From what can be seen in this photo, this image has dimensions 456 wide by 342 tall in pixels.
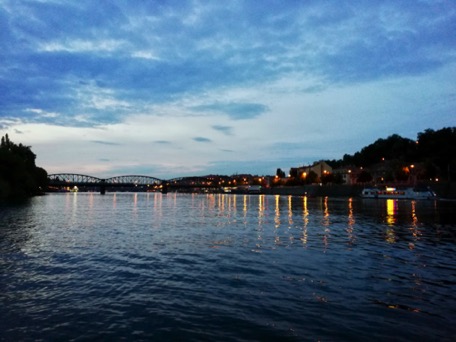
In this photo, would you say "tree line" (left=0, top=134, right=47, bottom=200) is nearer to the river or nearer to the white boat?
the river

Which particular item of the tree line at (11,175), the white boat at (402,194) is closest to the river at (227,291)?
the tree line at (11,175)

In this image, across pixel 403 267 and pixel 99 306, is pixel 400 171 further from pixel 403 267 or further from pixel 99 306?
pixel 99 306

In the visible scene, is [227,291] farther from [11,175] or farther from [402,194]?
[402,194]

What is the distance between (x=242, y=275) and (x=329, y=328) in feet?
25.4

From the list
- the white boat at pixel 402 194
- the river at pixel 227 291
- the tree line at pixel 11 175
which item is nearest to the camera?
the river at pixel 227 291

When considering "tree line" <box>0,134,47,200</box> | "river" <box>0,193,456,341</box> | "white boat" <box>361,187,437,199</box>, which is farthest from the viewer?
A: "white boat" <box>361,187,437,199</box>

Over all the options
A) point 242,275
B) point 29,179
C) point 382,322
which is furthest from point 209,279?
point 29,179

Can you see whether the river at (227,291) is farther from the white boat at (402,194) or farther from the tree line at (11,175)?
the white boat at (402,194)

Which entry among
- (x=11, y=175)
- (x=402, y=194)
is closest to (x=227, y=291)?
(x=11, y=175)

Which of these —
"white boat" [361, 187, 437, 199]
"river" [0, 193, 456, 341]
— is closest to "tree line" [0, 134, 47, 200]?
"river" [0, 193, 456, 341]

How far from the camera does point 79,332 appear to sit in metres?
12.2

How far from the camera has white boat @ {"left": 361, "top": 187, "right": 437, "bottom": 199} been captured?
137 meters

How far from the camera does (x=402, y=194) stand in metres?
151

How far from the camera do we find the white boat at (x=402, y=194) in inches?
5404
